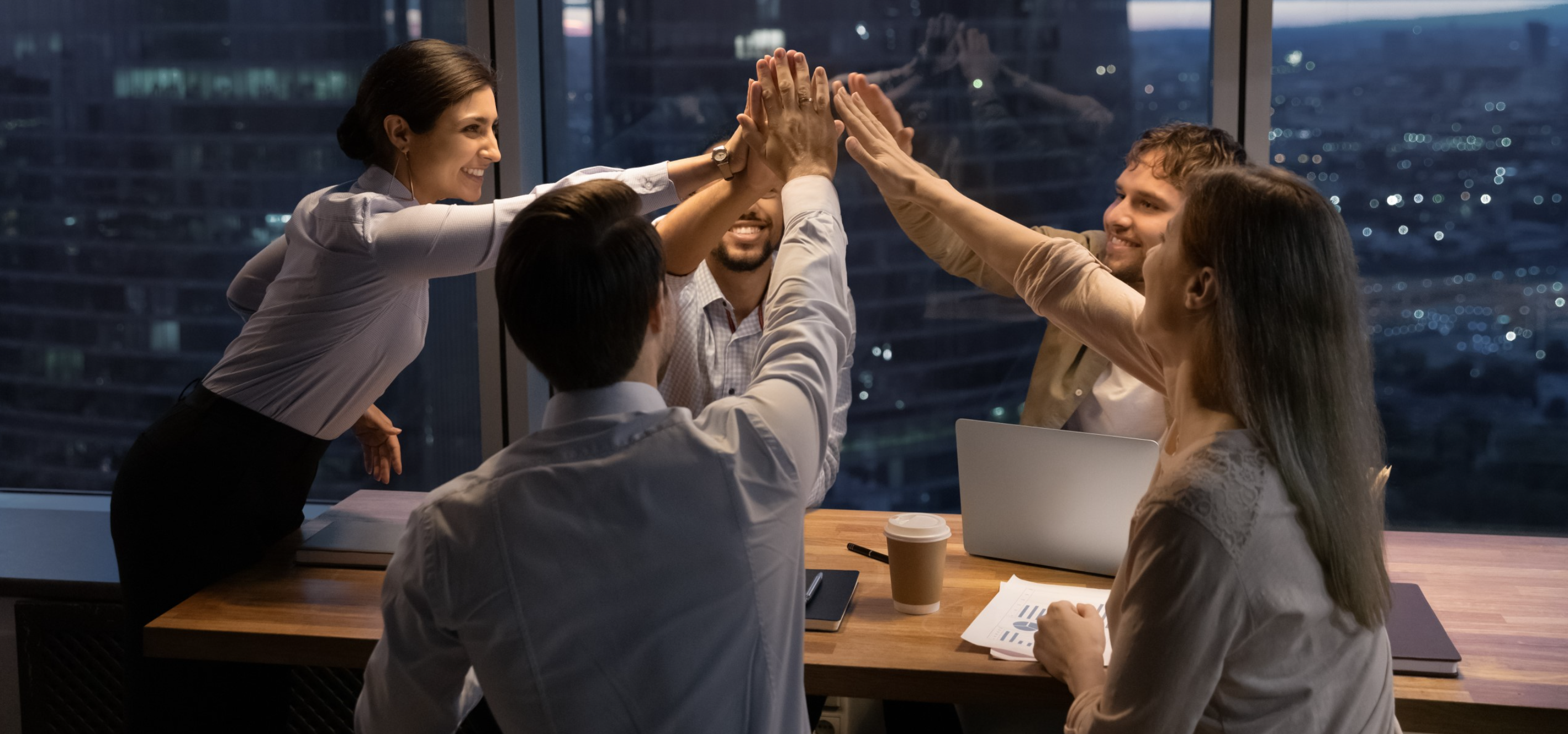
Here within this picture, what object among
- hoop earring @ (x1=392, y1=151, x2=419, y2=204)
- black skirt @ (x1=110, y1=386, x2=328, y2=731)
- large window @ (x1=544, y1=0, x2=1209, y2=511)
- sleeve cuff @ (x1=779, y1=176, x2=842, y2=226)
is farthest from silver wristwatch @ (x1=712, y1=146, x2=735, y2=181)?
black skirt @ (x1=110, y1=386, x2=328, y2=731)

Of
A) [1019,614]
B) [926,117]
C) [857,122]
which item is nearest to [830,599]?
[1019,614]

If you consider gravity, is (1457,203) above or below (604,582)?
above

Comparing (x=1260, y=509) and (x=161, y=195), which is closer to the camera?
(x=1260, y=509)

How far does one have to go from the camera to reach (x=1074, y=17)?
278 cm

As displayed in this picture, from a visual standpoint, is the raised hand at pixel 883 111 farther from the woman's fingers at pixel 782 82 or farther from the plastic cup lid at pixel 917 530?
the plastic cup lid at pixel 917 530

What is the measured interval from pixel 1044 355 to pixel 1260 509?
52.1 inches

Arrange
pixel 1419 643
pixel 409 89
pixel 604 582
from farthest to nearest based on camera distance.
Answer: pixel 409 89 → pixel 1419 643 → pixel 604 582

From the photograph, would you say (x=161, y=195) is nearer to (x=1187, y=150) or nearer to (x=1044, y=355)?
(x=1044, y=355)

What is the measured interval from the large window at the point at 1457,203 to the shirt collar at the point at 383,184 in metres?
2.06

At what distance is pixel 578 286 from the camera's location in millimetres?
1087

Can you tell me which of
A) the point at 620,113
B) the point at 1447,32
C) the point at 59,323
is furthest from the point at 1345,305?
the point at 59,323

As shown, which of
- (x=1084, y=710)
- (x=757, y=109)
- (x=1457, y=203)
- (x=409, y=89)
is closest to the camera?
(x=1084, y=710)

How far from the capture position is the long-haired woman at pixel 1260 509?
3.87ft

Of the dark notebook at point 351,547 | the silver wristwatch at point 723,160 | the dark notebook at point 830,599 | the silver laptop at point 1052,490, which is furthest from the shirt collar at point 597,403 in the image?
the silver wristwatch at point 723,160
